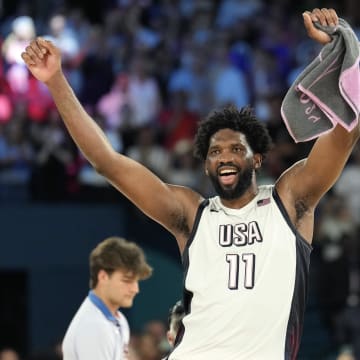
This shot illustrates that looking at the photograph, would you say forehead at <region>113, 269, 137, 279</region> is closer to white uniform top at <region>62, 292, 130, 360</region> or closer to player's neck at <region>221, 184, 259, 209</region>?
white uniform top at <region>62, 292, 130, 360</region>

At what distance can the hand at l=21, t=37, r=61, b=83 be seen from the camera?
17.3 feet

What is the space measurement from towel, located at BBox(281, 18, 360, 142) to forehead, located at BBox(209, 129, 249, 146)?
23 centimetres

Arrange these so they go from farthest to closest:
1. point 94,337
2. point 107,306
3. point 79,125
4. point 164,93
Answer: point 164,93 < point 107,306 < point 94,337 < point 79,125

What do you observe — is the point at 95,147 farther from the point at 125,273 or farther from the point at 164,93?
the point at 164,93

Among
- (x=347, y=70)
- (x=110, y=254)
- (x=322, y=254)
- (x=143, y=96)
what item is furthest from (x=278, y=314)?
(x=143, y=96)

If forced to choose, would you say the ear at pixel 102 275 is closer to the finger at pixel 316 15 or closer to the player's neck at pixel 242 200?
the player's neck at pixel 242 200

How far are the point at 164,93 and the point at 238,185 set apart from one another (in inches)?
380

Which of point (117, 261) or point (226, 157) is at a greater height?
point (226, 157)

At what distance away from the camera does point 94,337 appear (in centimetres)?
630

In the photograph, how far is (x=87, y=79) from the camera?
1480cm

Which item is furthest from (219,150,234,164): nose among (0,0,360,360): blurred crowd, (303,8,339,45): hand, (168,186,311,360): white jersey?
(0,0,360,360): blurred crowd

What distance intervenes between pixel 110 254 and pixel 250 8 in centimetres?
1038

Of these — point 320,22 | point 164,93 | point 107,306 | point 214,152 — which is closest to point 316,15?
point 320,22

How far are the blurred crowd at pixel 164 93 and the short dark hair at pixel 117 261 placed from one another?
414 centimetres
